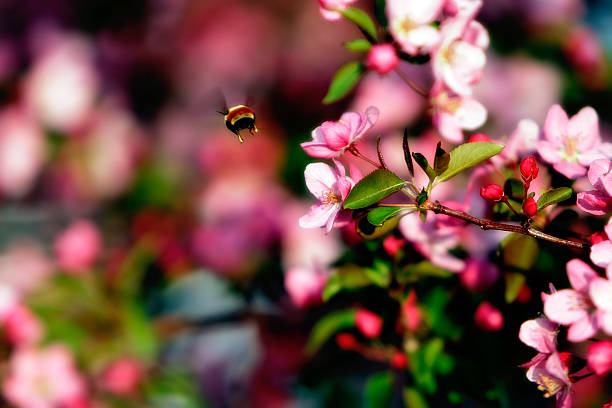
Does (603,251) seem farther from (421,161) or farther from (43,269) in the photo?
(43,269)

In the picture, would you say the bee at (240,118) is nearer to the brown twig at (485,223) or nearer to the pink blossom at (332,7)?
the pink blossom at (332,7)

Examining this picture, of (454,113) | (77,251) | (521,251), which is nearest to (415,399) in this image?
(521,251)

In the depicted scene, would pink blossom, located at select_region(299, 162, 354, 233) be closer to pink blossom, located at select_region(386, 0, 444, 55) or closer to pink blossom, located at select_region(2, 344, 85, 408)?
pink blossom, located at select_region(386, 0, 444, 55)

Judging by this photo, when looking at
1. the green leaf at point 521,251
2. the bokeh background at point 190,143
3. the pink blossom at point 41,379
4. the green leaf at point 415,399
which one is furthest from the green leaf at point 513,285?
the pink blossom at point 41,379

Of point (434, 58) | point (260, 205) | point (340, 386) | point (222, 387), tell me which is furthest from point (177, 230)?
point (434, 58)

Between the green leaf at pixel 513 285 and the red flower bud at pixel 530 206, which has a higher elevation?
the red flower bud at pixel 530 206
